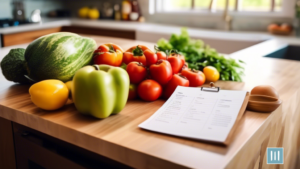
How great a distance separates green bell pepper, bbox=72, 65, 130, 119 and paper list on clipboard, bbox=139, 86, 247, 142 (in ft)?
0.34

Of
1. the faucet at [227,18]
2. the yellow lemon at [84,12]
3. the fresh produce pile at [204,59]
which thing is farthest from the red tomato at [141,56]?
the yellow lemon at [84,12]

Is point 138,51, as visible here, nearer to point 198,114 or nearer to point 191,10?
point 198,114

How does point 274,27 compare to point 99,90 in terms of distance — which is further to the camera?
point 274,27

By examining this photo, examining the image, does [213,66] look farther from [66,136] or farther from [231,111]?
[66,136]

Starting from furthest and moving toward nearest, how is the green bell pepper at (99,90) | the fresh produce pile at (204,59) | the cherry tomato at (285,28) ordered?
the cherry tomato at (285,28) → the fresh produce pile at (204,59) → the green bell pepper at (99,90)

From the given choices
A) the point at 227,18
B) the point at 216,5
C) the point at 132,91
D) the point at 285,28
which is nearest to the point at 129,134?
the point at 132,91

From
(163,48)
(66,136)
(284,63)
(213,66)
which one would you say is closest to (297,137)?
(284,63)

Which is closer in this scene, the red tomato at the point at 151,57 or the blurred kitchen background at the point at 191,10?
the red tomato at the point at 151,57

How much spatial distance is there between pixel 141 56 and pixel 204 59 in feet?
1.36

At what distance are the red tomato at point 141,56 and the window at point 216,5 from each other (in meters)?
2.36

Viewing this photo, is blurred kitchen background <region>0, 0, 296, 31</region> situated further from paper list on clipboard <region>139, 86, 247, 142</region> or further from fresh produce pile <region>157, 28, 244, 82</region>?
paper list on clipboard <region>139, 86, 247, 142</region>

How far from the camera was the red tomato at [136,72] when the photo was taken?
3.12ft

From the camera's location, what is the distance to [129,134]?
737mm

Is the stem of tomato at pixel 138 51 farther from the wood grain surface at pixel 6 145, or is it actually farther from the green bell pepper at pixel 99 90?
the wood grain surface at pixel 6 145
